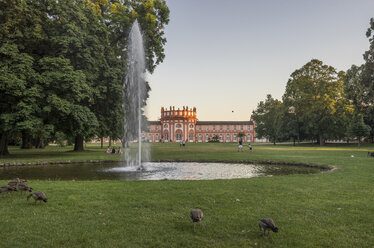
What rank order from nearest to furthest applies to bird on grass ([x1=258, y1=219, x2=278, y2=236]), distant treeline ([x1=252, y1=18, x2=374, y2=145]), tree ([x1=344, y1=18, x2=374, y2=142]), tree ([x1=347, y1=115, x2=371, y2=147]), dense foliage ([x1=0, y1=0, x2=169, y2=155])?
bird on grass ([x1=258, y1=219, x2=278, y2=236]), dense foliage ([x1=0, y1=0, x2=169, y2=155]), tree ([x1=344, y1=18, x2=374, y2=142]), tree ([x1=347, y1=115, x2=371, y2=147]), distant treeline ([x1=252, y1=18, x2=374, y2=145])

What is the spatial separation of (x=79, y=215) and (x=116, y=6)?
25.9m

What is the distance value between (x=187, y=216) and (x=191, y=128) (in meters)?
98.5

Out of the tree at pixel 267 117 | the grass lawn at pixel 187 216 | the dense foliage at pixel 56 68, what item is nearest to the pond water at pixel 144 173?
the grass lawn at pixel 187 216

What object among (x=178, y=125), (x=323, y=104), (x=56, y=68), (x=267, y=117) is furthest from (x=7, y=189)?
(x=178, y=125)

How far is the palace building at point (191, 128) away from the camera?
102688 mm

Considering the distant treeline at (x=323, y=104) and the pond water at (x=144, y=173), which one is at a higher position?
the distant treeline at (x=323, y=104)

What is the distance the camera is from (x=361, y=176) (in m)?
10.8

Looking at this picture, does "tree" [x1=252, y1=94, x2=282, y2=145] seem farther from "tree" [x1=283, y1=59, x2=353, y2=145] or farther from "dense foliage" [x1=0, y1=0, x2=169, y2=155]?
"dense foliage" [x1=0, y1=0, x2=169, y2=155]

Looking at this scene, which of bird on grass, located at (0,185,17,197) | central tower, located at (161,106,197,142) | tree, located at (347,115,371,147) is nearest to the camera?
bird on grass, located at (0,185,17,197)

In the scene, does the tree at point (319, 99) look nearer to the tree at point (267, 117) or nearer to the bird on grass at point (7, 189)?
the tree at point (267, 117)

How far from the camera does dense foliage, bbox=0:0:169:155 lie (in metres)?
18.7

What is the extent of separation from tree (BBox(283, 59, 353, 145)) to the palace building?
5297 cm

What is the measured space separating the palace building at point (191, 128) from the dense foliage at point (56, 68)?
75144 millimetres

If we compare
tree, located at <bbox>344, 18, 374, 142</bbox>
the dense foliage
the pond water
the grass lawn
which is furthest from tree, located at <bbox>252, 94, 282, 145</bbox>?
the grass lawn
